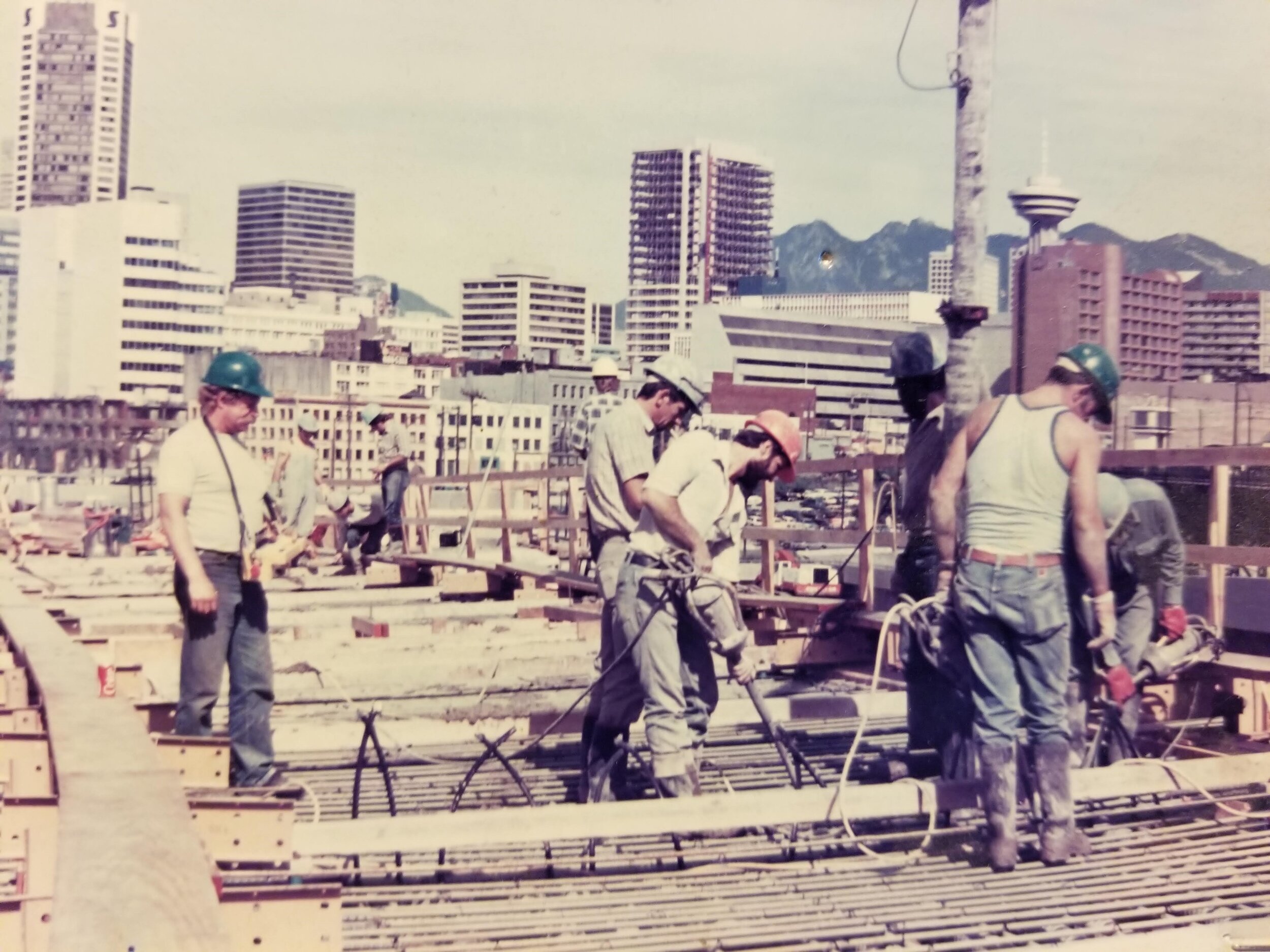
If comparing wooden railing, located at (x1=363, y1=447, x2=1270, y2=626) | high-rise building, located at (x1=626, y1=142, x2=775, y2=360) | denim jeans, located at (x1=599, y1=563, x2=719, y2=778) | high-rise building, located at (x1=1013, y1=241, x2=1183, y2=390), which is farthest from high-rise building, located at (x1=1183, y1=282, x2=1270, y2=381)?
denim jeans, located at (x1=599, y1=563, x2=719, y2=778)

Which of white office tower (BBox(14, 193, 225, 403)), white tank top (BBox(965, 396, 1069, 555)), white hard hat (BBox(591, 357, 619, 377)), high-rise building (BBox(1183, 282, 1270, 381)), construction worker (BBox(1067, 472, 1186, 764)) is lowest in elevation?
construction worker (BBox(1067, 472, 1186, 764))

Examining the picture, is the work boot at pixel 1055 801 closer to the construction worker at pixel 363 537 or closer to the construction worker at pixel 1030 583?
the construction worker at pixel 1030 583

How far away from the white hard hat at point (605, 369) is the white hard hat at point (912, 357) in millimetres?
3608

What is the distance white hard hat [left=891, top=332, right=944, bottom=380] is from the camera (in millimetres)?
6312

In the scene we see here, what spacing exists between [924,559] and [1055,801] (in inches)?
58.8

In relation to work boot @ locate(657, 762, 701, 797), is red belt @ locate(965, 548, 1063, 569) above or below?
above

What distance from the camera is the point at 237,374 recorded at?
5.34 meters

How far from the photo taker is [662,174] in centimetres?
6931

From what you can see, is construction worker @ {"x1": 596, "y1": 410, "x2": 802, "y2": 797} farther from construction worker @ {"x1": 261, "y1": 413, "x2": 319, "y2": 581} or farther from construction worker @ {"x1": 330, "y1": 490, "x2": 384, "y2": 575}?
construction worker @ {"x1": 330, "y1": 490, "x2": 384, "y2": 575}

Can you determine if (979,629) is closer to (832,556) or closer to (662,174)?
(832,556)

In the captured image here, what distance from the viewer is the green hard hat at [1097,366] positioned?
491cm

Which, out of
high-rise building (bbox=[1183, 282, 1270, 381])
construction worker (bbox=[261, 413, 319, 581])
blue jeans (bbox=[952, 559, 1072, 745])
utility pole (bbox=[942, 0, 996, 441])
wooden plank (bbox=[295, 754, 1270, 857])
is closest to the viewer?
wooden plank (bbox=[295, 754, 1270, 857])

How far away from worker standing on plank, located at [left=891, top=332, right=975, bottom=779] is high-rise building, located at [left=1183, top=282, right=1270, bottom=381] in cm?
3702

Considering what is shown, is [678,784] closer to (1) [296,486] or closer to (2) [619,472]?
(2) [619,472]
